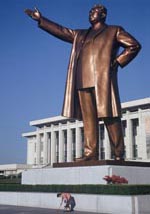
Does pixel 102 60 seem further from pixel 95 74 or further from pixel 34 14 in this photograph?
pixel 34 14

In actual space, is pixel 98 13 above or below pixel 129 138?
above

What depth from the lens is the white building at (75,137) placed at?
4478 centimetres

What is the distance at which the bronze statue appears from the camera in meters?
12.2

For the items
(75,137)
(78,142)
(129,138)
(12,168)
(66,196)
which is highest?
(75,137)

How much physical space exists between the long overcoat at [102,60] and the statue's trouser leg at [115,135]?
0.89 ft

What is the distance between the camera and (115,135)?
12211 millimetres

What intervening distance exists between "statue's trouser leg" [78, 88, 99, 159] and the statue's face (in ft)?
8.21

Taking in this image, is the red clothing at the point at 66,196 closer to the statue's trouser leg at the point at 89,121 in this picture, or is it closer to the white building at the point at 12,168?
the statue's trouser leg at the point at 89,121

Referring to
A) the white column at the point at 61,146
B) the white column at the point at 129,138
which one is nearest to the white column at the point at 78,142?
the white column at the point at 61,146

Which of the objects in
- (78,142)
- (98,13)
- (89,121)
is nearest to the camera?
(89,121)

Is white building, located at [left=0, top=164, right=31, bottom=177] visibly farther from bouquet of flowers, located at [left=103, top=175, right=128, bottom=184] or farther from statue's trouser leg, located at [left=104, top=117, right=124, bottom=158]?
bouquet of flowers, located at [left=103, top=175, right=128, bottom=184]

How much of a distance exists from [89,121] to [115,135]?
1028mm

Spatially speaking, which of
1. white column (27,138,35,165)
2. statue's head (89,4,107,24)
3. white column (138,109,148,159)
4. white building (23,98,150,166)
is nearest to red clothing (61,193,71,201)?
statue's head (89,4,107,24)

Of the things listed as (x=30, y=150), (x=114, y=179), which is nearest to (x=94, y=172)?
(x=114, y=179)
